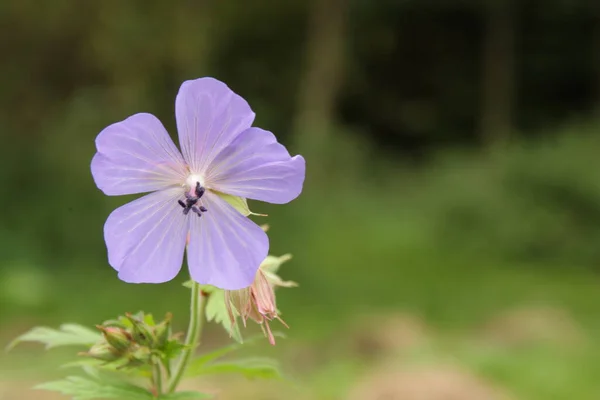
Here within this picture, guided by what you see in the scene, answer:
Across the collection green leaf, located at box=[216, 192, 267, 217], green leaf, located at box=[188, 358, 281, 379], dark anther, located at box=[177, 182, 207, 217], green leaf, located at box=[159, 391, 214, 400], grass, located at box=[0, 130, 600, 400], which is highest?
grass, located at box=[0, 130, 600, 400]

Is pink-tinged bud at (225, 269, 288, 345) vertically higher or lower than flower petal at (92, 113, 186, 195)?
lower

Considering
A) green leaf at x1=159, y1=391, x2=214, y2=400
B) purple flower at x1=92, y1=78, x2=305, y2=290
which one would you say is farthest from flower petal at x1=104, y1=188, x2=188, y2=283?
green leaf at x1=159, y1=391, x2=214, y2=400

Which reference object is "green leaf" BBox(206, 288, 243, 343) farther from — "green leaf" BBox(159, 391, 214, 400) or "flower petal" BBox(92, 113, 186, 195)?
"flower petal" BBox(92, 113, 186, 195)

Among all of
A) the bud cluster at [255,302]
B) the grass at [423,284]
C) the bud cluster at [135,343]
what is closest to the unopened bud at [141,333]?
the bud cluster at [135,343]

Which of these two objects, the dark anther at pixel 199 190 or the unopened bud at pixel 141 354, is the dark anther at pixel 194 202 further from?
the unopened bud at pixel 141 354

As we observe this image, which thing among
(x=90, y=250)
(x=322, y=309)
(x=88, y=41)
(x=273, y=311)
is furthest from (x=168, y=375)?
(x=88, y=41)

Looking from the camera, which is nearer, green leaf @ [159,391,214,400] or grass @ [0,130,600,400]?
green leaf @ [159,391,214,400]
